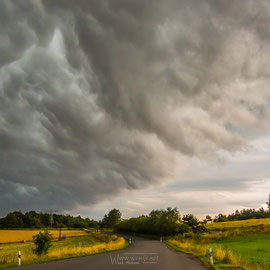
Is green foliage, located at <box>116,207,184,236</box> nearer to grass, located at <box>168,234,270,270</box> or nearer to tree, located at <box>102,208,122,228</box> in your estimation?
grass, located at <box>168,234,270,270</box>

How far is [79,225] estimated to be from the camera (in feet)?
647

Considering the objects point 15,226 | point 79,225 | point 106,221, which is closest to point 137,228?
point 106,221

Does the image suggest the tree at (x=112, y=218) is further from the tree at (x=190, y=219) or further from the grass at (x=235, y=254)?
the grass at (x=235, y=254)

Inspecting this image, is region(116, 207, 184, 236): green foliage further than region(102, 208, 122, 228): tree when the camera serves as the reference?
No

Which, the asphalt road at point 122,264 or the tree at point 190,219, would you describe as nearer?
the asphalt road at point 122,264

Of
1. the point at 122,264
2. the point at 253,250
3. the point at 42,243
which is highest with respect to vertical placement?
the point at 42,243

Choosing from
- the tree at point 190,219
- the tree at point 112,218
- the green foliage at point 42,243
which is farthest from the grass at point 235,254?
the tree at point 112,218

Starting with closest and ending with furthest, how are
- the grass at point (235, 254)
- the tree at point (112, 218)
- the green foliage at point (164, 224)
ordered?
the grass at point (235, 254)
the green foliage at point (164, 224)
the tree at point (112, 218)

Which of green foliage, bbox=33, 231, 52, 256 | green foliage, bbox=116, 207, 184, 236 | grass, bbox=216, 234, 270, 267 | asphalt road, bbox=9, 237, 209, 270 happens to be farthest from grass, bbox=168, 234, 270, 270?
green foliage, bbox=116, 207, 184, 236

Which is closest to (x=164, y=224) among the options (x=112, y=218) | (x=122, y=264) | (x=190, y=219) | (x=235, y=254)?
(x=190, y=219)

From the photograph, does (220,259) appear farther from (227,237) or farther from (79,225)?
(79,225)

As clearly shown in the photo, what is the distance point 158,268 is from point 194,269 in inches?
79.3

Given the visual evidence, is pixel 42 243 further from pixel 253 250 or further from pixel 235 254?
pixel 253 250

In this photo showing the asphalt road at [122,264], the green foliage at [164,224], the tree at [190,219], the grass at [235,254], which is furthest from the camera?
the tree at [190,219]
